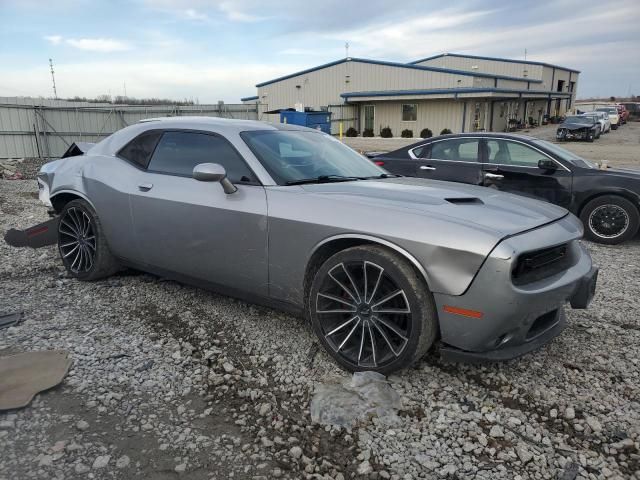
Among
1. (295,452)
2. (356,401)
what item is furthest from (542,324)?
(295,452)

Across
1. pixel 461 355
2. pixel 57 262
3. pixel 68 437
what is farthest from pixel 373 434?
pixel 57 262

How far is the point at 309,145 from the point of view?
13.5ft

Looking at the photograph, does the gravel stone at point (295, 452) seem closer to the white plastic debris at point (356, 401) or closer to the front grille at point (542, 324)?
the white plastic debris at point (356, 401)

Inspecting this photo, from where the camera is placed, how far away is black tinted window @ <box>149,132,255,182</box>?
3660 mm

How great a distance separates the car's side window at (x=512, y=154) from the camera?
697 centimetres

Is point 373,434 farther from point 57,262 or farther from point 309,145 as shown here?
point 57,262

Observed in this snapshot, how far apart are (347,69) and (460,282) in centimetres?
3807

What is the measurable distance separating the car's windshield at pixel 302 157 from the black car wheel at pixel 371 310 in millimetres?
839

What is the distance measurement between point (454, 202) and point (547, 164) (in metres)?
4.40

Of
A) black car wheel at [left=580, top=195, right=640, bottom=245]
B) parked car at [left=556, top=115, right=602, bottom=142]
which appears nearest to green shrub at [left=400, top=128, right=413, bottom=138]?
parked car at [left=556, top=115, right=602, bottom=142]

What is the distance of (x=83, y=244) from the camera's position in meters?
4.77

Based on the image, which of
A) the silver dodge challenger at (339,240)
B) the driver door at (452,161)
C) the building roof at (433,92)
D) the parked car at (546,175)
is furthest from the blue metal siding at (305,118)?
the silver dodge challenger at (339,240)

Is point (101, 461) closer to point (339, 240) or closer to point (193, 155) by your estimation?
point (339, 240)

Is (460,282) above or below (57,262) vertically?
above
